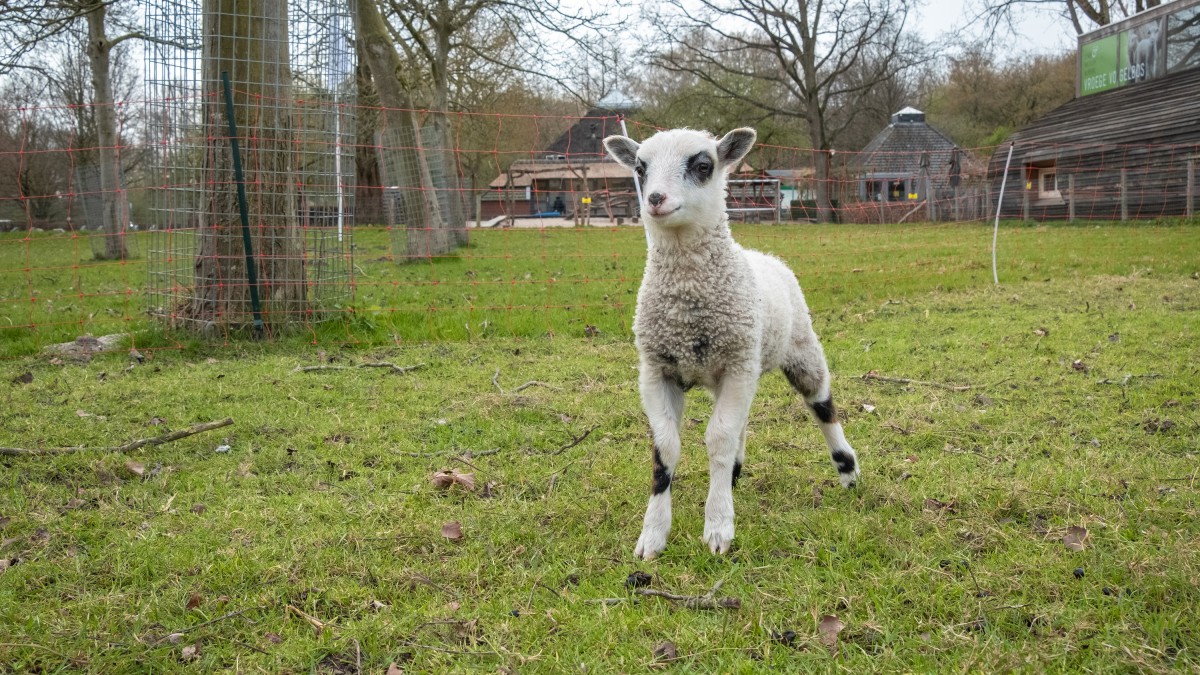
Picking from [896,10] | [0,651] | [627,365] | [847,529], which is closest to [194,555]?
[0,651]

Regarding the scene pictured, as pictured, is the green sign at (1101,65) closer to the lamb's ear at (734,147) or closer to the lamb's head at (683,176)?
the lamb's ear at (734,147)

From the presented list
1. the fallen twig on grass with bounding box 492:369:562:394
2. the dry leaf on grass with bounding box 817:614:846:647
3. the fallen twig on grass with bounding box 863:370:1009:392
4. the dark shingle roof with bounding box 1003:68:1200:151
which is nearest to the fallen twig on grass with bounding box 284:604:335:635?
the dry leaf on grass with bounding box 817:614:846:647

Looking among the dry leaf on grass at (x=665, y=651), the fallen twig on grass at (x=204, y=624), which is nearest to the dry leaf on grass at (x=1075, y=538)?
the dry leaf on grass at (x=665, y=651)

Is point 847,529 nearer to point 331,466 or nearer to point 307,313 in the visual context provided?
point 331,466

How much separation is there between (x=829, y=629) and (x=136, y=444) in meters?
4.26

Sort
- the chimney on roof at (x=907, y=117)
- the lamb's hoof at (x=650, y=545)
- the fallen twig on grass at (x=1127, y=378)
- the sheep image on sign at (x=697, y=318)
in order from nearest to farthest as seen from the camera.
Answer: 1. the lamb's hoof at (x=650, y=545)
2. the sheep image on sign at (x=697, y=318)
3. the fallen twig on grass at (x=1127, y=378)
4. the chimney on roof at (x=907, y=117)

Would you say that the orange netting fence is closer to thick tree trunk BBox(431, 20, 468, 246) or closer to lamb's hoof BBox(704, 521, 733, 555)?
thick tree trunk BBox(431, 20, 468, 246)

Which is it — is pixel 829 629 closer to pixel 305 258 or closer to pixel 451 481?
pixel 451 481

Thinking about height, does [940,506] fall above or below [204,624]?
above

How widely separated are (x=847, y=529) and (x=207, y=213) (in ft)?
23.8

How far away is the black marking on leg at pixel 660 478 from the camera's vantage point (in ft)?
13.0

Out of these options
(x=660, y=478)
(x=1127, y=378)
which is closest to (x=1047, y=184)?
(x=1127, y=378)

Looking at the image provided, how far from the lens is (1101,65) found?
3212 cm

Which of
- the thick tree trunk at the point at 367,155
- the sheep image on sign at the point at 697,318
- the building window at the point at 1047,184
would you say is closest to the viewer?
the sheep image on sign at the point at 697,318
